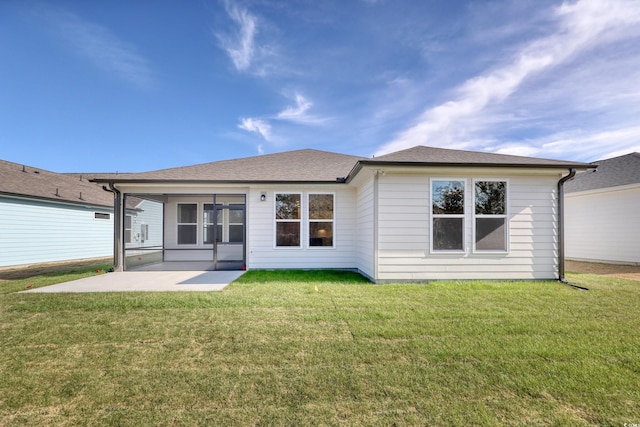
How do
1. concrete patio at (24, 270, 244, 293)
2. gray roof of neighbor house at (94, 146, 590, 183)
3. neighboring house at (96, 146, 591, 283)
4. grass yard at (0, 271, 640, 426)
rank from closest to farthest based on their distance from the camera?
grass yard at (0, 271, 640, 426)
concrete patio at (24, 270, 244, 293)
gray roof of neighbor house at (94, 146, 590, 183)
neighboring house at (96, 146, 591, 283)

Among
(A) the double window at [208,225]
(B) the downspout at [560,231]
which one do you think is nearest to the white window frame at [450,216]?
(B) the downspout at [560,231]

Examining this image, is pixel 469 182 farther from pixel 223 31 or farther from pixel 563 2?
pixel 223 31

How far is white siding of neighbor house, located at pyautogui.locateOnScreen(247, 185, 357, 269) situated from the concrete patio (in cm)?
107

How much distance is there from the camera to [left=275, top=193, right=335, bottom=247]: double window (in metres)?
8.35

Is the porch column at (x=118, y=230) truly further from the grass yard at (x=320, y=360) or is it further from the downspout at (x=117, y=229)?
the grass yard at (x=320, y=360)

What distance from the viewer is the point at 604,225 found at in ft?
35.0

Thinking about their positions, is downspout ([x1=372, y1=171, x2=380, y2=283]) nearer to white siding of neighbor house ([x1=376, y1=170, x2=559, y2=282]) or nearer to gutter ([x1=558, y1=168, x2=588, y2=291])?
white siding of neighbor house ([x1=376, y1=170, x2=559, y2=282])

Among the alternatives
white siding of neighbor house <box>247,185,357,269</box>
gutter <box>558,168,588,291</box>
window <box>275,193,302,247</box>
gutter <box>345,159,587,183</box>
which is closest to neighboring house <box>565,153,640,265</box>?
gutter <box>558,168,588,291</box>

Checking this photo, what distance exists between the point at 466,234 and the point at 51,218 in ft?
50.9

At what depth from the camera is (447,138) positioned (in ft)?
44.0

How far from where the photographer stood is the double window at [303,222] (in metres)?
8.35

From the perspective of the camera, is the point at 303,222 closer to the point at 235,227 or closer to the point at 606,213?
the point at 235,227

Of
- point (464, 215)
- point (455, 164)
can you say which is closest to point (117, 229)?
point (455, 164)

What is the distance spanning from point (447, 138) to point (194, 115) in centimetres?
1301
